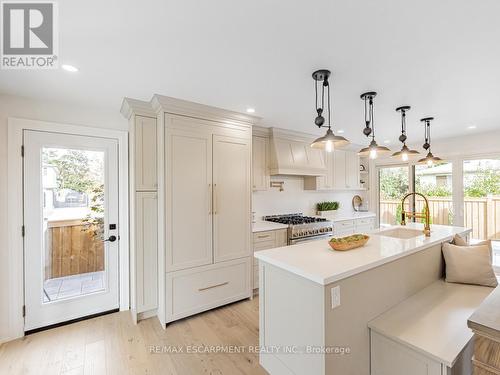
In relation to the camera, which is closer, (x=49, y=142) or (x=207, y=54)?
(x=207, y=54)

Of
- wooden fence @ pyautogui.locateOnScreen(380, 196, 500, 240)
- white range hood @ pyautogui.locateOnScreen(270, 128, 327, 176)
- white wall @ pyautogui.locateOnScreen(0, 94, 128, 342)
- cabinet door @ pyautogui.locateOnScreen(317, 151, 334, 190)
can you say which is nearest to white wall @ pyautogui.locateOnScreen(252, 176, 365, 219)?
cabinet door @ pyautogui.locateOnScreen(317, 151, 334, 190)

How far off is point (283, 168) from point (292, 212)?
110 centimetres

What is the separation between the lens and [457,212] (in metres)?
4.53

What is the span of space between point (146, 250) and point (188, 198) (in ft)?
2.50

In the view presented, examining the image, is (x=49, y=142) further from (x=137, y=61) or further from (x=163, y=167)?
(x=137, y=61)

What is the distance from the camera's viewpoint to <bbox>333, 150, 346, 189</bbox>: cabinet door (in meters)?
5.04

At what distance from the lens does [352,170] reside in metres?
5.39

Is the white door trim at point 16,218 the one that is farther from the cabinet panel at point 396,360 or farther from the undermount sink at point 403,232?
the undermount sink at point 403,232

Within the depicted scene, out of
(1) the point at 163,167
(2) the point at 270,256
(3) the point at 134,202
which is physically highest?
(1) the point at 163,167

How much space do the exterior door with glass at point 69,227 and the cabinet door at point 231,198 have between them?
1241 millimetres

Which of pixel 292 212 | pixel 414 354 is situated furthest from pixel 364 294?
pixel 292 212

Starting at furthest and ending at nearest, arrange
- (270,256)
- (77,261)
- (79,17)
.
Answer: (77,261)
(270,256)
(79,17)

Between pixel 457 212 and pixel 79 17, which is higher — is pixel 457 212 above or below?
below

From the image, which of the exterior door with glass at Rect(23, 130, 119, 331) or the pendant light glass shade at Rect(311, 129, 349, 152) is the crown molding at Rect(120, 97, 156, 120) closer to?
the exterior door with glass at Rect(23, 130, 119, 331)
